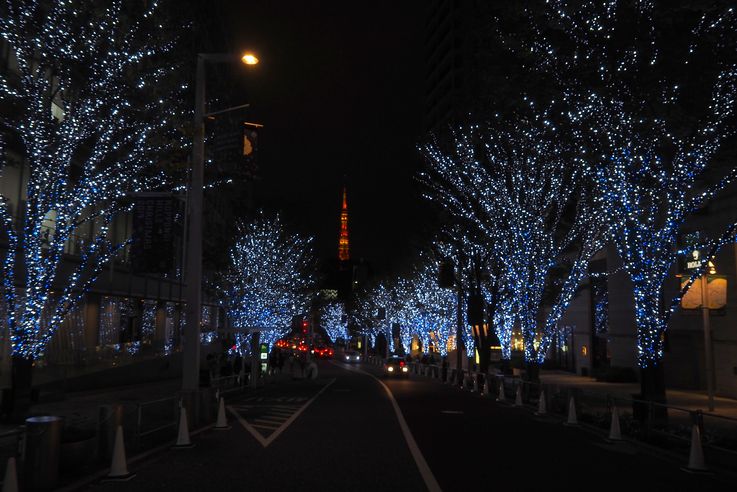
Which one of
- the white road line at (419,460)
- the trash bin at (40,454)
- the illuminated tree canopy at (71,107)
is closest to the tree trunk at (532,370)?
the white road line at (419,460)

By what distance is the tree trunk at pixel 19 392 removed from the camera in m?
15.3

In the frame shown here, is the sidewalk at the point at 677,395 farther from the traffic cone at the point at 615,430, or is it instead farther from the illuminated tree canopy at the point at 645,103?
the illuminated tree canopy at the point at 645,103

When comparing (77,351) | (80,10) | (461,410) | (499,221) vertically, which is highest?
(80,10)

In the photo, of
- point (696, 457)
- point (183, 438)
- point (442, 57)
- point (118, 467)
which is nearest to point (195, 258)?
point (183, 438)

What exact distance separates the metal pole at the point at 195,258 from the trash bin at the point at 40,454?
642 centimetres

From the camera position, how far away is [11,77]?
61.9 ft

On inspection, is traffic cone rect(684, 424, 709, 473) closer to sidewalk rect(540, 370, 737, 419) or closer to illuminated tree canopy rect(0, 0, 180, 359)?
sidewalk rect(540, 370, 737, 419)

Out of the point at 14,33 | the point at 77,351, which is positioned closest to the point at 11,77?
the point at 14,33

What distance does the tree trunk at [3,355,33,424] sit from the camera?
15.3m

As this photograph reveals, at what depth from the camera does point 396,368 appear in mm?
43938

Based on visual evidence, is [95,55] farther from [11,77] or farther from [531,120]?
[531,120]

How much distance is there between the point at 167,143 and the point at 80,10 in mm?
3702

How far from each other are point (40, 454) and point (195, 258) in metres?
7.51

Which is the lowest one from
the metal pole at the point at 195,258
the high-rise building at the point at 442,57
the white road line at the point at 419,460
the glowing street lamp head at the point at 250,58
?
the white road line at the point at 419,460
